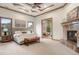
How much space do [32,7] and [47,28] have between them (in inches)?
27.1

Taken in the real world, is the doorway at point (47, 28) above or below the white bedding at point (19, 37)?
above

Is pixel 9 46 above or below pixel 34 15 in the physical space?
below

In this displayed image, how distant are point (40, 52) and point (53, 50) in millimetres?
325

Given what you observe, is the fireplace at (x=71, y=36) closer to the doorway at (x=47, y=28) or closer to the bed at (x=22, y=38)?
the doorway at (x=47, y=28)

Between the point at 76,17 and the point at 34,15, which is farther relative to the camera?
the point at 34,15

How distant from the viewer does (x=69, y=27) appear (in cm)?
257

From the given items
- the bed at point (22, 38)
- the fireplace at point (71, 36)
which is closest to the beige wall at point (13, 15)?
the bed at point (22, 38)

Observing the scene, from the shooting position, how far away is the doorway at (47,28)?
8.38 feet

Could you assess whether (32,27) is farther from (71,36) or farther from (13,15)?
(71,36)

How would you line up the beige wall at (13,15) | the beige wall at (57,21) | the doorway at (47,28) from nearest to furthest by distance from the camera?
the beige wall at (13,15), the beige wall at (57,21), the doorway at (47,28)

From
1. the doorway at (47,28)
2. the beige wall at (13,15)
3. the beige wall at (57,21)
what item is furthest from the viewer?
the doorway at (47,28)

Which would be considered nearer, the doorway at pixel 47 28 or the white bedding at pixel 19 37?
the white bedding at pixel 19 37

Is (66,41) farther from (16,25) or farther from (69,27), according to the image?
(16,25)
